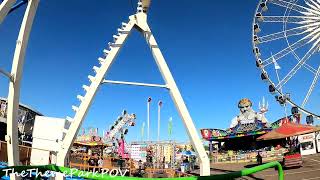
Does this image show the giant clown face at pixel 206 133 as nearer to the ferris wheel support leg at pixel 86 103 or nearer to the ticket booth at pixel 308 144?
the ticket booth at pixel 308 144

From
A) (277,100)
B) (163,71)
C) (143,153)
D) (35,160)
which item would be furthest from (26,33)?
(143,153)

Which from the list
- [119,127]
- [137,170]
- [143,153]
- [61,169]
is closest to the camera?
[61,169]

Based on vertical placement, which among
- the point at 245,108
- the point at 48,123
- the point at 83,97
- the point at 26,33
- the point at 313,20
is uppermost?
the point at 313,20

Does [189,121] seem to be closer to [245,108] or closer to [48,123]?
[48,123]

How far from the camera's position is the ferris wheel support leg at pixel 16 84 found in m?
7.55

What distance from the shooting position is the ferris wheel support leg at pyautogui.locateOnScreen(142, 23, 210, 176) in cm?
1180

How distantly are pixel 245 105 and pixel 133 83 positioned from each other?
50261mm

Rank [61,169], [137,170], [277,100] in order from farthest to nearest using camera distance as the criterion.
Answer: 1. [277,100]
2. [137,170]
3. [61,169]

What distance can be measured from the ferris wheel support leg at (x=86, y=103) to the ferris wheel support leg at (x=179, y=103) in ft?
3.31

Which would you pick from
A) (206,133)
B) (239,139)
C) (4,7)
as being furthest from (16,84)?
(206,133)

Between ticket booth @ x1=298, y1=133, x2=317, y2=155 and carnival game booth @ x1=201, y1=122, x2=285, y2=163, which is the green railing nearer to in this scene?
ticket booth @ x1=298, y1=133, x2=317, y2=155

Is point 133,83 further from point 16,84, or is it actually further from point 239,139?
point 239,139

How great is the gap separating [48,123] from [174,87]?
425 centimetres

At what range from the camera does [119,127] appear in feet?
214
